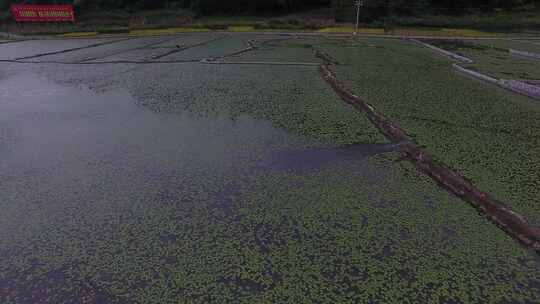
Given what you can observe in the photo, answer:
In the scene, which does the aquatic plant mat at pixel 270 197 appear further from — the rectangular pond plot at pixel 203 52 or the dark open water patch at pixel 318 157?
the rectangular pond plot at pixel 203 52

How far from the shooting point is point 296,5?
24.1 meters

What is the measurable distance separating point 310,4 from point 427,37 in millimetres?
14170

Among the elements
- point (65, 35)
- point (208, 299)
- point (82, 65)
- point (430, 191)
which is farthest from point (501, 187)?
point (65, 35)

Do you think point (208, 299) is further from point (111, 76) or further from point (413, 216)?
point (111, 76)

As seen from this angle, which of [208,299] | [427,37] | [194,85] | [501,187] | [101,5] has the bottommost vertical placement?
[208,299]

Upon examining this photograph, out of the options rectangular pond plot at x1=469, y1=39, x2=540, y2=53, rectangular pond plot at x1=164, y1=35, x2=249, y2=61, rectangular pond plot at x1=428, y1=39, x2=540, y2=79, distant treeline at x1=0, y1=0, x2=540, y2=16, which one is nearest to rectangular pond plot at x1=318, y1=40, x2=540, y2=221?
rectangular pond plot at x1=428, y1=39, x2=540, y2=79

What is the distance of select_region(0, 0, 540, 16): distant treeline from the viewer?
18.4m

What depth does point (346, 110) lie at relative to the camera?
4.06 m

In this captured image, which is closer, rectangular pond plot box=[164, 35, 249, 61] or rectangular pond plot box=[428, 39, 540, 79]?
rectangular pond plot box=[428, 39, 540, 79]

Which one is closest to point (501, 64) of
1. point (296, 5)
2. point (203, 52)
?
point (203, 52)

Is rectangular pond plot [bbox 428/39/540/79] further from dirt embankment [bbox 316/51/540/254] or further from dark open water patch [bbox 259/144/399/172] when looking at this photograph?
dark open water patch [bbox 259/144/399/172]

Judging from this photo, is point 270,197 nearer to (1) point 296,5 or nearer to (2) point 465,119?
(2) point 465,119

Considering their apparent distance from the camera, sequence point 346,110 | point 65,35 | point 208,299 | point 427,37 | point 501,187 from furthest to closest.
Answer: point 65,35 < point 427,37 < point 346,110 < point 501,187 < point 208,299

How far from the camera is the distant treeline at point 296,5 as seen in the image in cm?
1842
